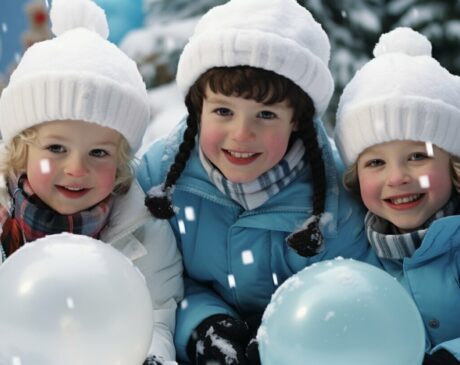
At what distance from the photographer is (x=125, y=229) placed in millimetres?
1976

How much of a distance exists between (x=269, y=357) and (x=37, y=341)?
16.2 inches

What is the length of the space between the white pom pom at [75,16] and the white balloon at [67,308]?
74cm

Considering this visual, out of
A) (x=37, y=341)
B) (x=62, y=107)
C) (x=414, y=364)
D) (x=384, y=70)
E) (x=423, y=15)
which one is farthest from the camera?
(x=423, y=15)

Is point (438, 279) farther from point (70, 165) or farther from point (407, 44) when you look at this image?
point (70, 165)

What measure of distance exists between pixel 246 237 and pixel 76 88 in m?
0.54

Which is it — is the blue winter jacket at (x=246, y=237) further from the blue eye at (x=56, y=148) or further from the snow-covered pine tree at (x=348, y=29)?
the snow-covered pine tree at (x=348, y=29)

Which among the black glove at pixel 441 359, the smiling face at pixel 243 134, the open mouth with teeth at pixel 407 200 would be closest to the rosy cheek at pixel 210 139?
the smiling face at pixel 243 134

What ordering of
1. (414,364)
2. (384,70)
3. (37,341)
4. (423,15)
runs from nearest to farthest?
(37,341), (414,364), (384,70), (423,15)

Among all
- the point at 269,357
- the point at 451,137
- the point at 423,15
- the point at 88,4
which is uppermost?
the point at 88,4

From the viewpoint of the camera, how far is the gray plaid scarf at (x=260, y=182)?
6.56 ft

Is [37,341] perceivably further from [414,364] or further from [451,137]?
[451,137]

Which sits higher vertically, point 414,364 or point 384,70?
point 384,70

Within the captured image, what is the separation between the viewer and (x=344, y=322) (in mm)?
1428

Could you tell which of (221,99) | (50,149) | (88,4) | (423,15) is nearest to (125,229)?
(50,149)
